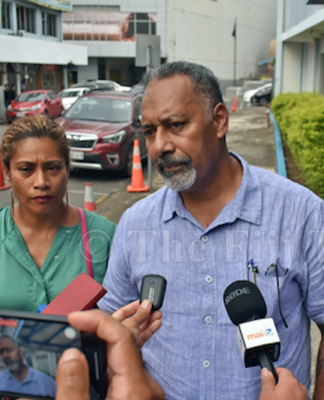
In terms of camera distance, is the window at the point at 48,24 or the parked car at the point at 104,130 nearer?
the parked car at the point at 104,130

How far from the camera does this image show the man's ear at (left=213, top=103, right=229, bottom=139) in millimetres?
2158

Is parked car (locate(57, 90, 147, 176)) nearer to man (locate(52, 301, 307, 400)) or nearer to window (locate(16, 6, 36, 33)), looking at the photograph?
man (locate(52, 301, 307, 400))

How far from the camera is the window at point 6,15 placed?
101 ft

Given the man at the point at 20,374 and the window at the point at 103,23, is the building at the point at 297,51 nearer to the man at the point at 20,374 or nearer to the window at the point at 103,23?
the man at the point at 20,374

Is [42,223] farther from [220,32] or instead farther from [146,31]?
[220,32]

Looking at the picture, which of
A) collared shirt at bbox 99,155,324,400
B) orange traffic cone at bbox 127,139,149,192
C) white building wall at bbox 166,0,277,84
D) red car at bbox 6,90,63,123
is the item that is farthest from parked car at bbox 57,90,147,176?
white building wall at bbox 166,0,277,84

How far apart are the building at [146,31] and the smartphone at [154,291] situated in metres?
43.2

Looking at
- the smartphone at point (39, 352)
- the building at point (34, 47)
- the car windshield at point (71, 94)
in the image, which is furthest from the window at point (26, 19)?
the smartphone at point (39, 352)

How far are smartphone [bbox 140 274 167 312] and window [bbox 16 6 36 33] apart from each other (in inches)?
1407

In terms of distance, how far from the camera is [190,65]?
82.5 inches

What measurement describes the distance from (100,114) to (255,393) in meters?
9.42

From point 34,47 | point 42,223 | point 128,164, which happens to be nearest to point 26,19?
point 34,47

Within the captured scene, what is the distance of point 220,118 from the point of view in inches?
85.9

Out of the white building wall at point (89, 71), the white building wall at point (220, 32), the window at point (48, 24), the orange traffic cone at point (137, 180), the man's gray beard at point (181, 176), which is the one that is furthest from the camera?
the white building wall at point (89, 71)
